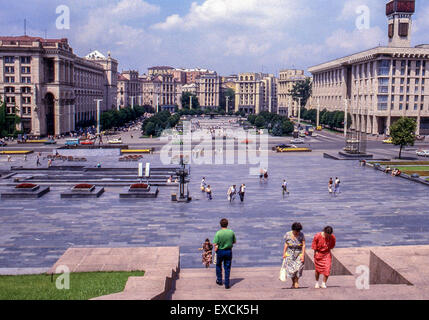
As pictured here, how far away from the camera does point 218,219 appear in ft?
81.6

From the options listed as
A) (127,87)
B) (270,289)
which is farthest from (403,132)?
(127,87)

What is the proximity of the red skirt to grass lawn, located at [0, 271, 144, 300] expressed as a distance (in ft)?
13.6

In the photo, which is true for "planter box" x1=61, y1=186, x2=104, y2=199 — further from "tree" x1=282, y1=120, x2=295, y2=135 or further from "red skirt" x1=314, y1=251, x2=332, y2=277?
"tree" x1=282, y1=120, x2=295, y2=135

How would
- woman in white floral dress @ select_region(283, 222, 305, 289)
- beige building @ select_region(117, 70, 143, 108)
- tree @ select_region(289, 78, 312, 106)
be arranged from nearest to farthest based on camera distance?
woman in white floral dress @ select_region(283, 222, 305, 289) < tree @ select_region(289, 78, 312, 106) < beige building @ select_region(117, 70, 143, 108)

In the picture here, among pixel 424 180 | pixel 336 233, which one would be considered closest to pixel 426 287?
pixel 336 233

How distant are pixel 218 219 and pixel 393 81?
241 ft

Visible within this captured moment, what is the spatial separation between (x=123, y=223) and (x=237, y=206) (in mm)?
7570

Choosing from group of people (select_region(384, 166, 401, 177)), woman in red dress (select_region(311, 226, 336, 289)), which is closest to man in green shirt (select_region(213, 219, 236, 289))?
woman in red dress (select_region(311, 226, 336, 289))

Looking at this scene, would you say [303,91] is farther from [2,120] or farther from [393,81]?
[2,120]

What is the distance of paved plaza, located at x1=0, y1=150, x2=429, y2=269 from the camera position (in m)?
19.6

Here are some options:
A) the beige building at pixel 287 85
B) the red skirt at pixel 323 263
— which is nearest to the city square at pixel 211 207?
the red skirt at pixel 323 263

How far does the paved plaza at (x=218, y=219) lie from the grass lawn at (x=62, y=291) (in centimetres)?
623

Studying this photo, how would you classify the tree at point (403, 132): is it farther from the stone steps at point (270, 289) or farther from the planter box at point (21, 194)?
the stone steps at point (270, 289)
